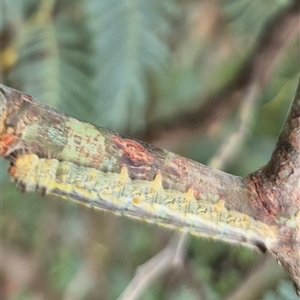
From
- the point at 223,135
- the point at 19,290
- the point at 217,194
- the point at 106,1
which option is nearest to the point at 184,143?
the point at 223,135

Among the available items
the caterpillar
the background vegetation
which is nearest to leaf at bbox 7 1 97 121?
the background vegetation

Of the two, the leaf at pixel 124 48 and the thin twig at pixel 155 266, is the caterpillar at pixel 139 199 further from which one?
the leaf at pixel 124 48

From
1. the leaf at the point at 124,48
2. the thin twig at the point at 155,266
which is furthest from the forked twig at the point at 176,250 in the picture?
the leaf at the point at 124,48

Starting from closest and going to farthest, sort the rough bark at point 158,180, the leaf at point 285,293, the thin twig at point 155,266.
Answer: the rough bark at point 158,180
the leaf at point 285,293
the thin twig at point 155,266

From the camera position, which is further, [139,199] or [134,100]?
[134,100]

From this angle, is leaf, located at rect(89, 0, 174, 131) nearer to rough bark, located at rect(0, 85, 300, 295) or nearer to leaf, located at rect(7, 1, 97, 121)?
leaf, located at rect(7, 1, 97, 121)

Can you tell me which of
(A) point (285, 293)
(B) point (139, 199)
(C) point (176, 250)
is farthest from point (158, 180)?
(C) point (176, 250)

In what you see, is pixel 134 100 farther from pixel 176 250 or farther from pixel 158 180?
pixel 158 180

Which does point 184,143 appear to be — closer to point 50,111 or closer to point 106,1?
point 106,1
